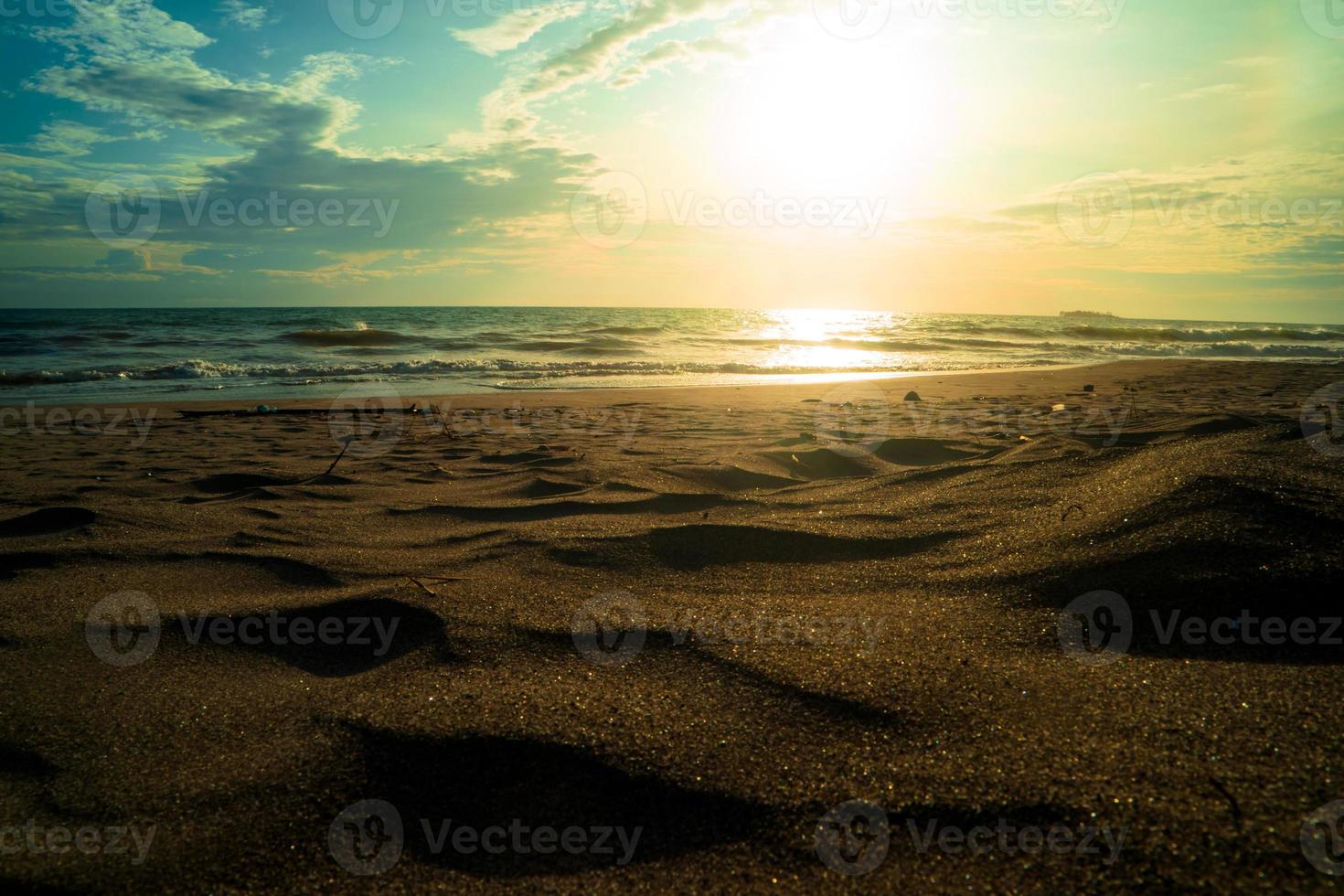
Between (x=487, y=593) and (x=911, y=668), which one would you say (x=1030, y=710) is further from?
(x=487, y=593)

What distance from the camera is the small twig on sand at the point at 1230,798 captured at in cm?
109

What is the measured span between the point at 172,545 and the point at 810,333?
25.2 metres

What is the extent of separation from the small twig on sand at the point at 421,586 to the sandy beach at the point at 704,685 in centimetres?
2

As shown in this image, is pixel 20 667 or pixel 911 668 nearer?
pixel 911 668

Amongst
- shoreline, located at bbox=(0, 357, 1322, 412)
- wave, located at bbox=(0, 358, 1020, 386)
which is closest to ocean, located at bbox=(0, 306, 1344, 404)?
wave, located at bbox=(0, 358, 1020, 386)

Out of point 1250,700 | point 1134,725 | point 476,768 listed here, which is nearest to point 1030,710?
point 1134,725

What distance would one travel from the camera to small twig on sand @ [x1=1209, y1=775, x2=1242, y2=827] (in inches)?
42.9

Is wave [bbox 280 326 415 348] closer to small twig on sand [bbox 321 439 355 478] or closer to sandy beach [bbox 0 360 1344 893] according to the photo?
small twig on sand [bbox 321 439 355 478]

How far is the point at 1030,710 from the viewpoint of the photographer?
4.81ft

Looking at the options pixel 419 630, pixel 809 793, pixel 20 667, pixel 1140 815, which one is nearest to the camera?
pixel 1140 815

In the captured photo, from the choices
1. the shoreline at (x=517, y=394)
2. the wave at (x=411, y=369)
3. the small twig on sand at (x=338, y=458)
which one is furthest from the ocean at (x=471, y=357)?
the small twig on sand at (x=338, y=458)

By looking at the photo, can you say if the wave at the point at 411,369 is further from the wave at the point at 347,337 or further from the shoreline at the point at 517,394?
the wave at the point at 347,337

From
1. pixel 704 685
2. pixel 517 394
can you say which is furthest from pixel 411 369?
pixel 704 685

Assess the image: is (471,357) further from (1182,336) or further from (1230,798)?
(1182,336)
